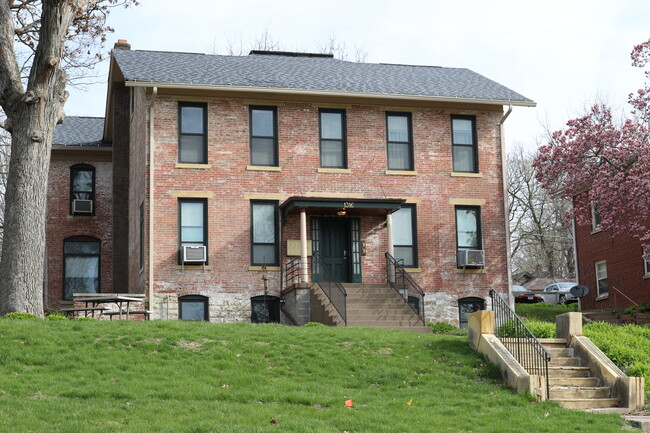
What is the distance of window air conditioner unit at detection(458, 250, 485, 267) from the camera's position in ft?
88.6

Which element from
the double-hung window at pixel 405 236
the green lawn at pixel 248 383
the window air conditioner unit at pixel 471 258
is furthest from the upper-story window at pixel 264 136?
the green lawn at pixel 248 383

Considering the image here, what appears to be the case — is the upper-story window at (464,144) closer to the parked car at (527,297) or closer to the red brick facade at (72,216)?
the red brick facade at (72,216)

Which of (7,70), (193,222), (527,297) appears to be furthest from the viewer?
(527,297)

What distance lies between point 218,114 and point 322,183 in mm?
3548

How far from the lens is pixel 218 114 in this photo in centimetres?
2608

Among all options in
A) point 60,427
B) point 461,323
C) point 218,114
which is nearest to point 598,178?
point 461,323

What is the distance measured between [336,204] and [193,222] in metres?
4.00

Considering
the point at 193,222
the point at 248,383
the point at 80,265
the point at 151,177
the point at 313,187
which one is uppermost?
the point at 151,177

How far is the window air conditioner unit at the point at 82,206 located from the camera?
107 feet

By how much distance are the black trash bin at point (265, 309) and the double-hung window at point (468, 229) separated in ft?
18.5

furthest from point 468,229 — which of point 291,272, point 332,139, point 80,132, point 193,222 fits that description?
point 80,132

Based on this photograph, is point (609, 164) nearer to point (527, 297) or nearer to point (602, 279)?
point (602, 279)

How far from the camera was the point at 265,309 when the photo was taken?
25.6 m

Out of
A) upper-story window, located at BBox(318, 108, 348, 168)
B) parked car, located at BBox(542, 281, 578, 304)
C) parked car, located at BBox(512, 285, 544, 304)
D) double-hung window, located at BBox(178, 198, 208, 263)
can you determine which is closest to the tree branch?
double-hung window, located at BBox(178, 198, 208, 263)
